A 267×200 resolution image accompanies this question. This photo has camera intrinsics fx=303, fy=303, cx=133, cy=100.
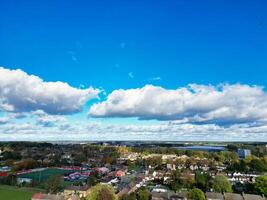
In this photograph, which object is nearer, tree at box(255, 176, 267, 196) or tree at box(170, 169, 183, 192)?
tree at box(255, 176, 267, 196)

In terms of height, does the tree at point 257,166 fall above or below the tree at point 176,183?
above

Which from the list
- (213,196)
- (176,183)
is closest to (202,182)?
(176,183)

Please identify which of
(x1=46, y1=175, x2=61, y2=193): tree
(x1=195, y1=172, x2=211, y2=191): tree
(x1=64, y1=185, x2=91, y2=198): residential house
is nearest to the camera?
(x1=64, y1=185, x2=91, y2=198): residential house

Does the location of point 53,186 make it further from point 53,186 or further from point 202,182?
point 202,182

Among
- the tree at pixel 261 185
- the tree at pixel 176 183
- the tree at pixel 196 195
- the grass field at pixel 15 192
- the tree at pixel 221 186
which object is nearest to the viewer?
the tree at pixel 196 195

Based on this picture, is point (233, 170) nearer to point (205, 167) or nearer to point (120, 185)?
point (205, 167)

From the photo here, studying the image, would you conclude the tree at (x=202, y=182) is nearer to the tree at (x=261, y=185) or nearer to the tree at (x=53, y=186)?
the tree at (x=261, y=185)

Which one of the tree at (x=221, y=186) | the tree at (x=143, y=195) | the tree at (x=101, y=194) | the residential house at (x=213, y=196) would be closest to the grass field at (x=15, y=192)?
the tree at (x=101, y=194)

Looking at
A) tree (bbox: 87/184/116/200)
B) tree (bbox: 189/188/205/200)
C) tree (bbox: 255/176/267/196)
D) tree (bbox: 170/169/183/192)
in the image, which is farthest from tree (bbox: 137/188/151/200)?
tree (bbox: 255/176/267/196)

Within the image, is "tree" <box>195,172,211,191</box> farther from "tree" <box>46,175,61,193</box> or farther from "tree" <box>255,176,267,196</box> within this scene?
"tree" <box>46,175,61,193</box>

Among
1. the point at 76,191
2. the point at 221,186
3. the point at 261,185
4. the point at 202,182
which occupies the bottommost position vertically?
the point at 76,191
